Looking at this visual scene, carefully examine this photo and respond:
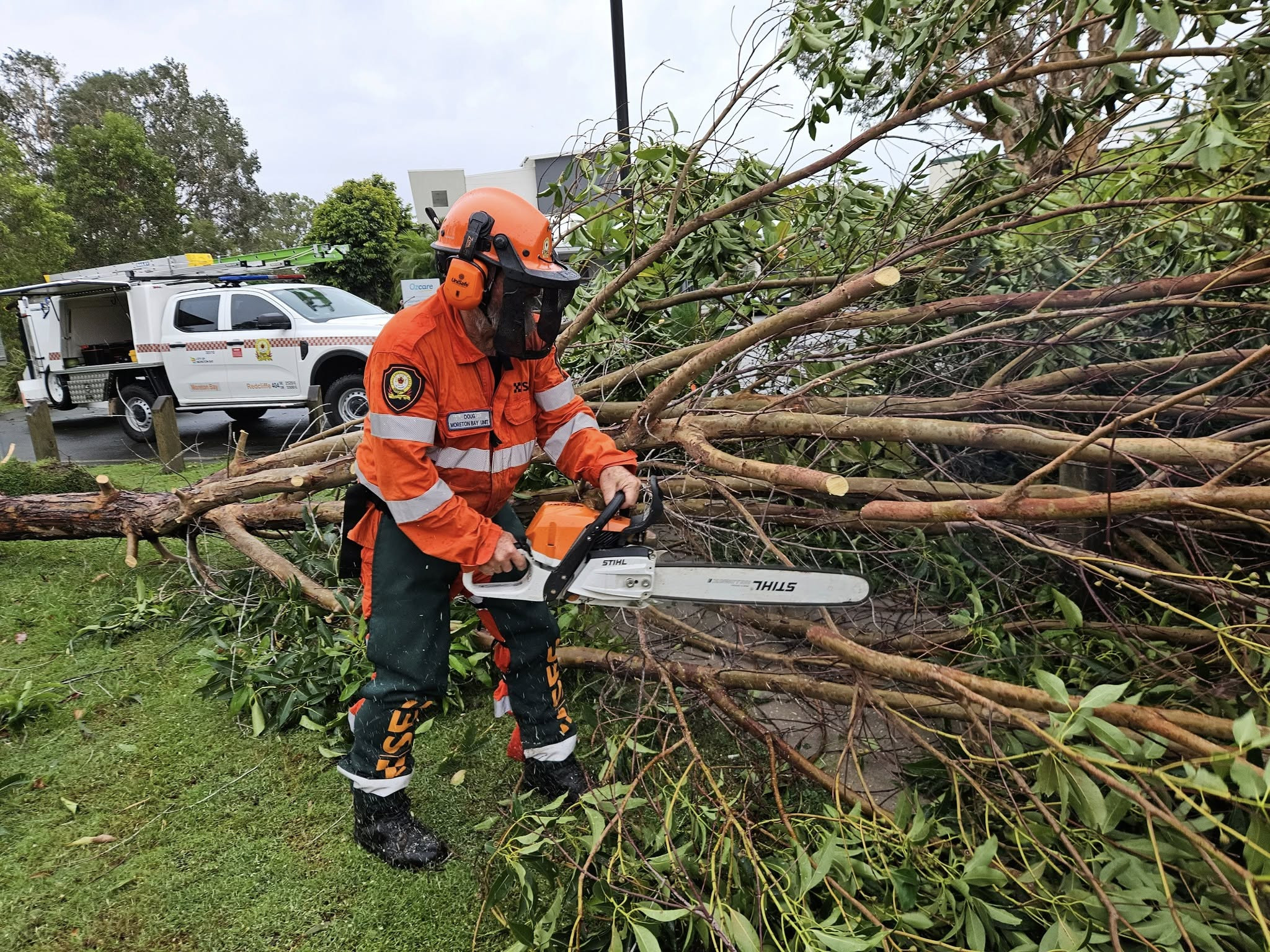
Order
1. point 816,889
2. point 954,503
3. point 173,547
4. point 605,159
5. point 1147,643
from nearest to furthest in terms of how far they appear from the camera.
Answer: point 816,889, point 954,503, point 1147,643, point 605,159, point 173,547

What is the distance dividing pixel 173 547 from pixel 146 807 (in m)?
2.67

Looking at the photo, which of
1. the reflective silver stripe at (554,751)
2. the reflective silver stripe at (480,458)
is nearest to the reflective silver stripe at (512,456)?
the reflective silver stripe at (480,458)

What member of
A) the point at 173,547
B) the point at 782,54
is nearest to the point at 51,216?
the point at 173,547

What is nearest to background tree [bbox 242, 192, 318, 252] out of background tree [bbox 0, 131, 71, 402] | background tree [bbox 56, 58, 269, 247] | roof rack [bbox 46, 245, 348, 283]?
background tree [bbox 56, 58, 269, 247]

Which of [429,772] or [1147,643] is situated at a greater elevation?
[1147,643]

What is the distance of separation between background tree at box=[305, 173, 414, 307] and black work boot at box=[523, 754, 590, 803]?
1749cm

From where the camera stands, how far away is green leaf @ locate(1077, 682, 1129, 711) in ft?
4.38

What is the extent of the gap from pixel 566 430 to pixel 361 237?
724 inches

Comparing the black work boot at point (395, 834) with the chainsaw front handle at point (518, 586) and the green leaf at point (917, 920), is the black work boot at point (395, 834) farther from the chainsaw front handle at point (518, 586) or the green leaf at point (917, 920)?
the green leaf at point (917, 920)

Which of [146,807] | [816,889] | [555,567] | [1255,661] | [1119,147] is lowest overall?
[146,807]

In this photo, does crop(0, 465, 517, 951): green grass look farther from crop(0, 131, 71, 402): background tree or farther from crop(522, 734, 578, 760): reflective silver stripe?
crop(0, 131, 71, 402): background tree

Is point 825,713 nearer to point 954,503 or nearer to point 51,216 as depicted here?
point 954,503

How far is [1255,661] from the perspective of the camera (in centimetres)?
188

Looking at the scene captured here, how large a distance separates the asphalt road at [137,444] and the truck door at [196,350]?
1.66ft
